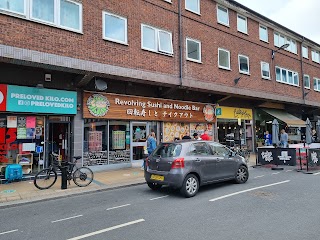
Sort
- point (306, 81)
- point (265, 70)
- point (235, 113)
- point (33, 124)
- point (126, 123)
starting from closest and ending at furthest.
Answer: point (33, 124), point (126, 123), point (235, 113), point (265, 70), point (306, 81)

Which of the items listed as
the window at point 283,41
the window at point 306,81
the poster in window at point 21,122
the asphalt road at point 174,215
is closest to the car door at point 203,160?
the asphalt road at point 174,215

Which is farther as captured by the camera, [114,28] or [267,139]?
[267,139]

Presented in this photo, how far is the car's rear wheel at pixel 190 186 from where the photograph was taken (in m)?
6.72

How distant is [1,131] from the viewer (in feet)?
30.2

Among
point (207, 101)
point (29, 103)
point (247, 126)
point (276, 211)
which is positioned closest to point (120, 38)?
point (29, 103)

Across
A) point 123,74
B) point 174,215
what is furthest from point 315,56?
point 174,215

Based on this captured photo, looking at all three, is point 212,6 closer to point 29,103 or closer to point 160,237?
point 29,103

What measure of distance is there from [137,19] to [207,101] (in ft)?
22.7

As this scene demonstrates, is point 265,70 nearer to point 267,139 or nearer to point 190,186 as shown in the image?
point 267,139

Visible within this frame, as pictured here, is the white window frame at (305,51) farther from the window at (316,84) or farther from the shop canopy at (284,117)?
the shop canopy at (284,117)

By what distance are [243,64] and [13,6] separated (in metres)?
13.9

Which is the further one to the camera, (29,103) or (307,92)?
(307,92)

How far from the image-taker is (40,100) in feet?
32.2

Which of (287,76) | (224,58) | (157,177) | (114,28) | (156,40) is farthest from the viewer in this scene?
(287,76)
